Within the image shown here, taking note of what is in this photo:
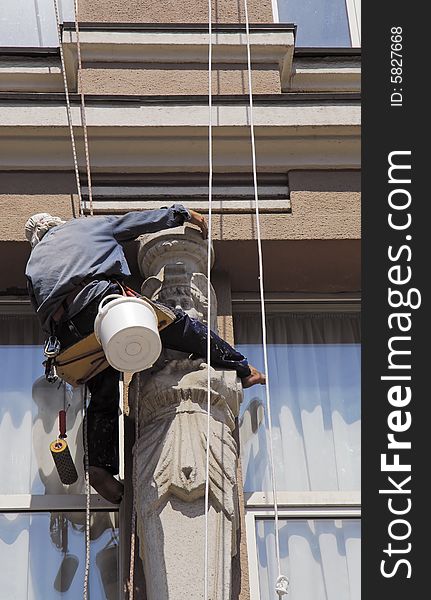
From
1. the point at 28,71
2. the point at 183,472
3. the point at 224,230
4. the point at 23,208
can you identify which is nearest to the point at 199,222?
the point at 224,230

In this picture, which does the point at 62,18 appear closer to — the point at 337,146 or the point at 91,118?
the point at 91,118

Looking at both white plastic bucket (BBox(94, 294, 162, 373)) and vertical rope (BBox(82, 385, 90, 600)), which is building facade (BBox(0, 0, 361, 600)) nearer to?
vertical rope (BBox(82, 385, 90, 600))

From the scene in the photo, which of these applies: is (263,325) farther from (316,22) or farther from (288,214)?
(316,22)

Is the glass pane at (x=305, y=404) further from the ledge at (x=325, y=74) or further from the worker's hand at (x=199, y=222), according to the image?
the ledge at (x=325, y=74)

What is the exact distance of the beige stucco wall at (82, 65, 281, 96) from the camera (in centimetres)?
861

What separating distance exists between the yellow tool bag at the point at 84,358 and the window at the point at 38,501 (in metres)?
0.56

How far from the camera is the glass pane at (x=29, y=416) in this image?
7.31 meters

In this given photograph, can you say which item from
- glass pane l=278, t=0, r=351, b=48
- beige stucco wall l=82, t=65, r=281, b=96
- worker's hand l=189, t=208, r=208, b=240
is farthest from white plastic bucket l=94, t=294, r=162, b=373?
glass pane l=278, t=0, r=351, b=48

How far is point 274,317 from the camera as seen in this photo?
8.17 metres

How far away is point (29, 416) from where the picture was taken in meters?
7.57

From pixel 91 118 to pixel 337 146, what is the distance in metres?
1.38

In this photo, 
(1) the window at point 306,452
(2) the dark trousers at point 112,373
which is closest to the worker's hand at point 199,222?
(2) the dark trousers at point 112,373

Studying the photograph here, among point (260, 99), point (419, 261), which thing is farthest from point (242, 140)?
point (419, 261)

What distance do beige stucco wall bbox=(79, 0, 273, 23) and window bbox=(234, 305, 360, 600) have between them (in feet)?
6.74
